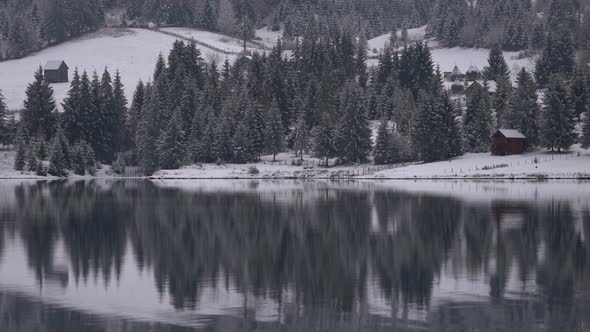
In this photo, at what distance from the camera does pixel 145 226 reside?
4478cm

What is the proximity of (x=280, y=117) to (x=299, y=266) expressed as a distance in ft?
243

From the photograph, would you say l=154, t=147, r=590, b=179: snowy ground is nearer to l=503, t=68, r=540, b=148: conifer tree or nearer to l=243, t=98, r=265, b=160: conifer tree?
l=243, t=98, r=265, b=160: conifer tree

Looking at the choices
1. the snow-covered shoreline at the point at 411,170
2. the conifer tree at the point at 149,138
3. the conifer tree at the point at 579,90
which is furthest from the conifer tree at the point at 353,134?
the conifer tree at the point at 579,90

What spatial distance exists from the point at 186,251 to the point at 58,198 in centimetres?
3178

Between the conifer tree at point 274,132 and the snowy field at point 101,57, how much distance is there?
38.5 m

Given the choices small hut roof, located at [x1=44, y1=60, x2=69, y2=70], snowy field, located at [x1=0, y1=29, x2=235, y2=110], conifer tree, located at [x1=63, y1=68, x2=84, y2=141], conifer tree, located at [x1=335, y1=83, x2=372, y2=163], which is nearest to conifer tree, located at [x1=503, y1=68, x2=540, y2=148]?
conifer tree, located at [x1=335, y1=83, x2=372, y2=163]

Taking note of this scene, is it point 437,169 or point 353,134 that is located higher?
point 353,134

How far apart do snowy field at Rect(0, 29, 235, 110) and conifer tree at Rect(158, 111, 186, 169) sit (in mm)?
34459

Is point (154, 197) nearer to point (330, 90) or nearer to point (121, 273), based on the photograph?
point (121, 273)

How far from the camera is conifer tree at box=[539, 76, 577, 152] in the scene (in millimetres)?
89875

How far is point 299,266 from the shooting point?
30.9 metres

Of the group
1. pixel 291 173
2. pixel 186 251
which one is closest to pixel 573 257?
pixel 186 251

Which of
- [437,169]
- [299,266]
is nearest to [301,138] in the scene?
[437,169]

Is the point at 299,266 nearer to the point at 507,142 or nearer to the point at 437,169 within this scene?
the point at 437,169
